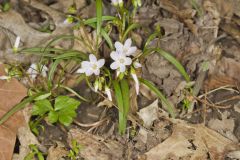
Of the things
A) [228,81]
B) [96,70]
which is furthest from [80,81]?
[228,81]

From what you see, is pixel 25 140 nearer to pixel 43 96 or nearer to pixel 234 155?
pixel 43 96

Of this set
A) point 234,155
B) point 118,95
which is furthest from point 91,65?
point 234,155

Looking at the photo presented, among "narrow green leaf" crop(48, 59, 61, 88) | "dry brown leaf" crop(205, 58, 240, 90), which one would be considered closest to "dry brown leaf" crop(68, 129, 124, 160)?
"narrow green leaf" crop(48, 59, 61, 88)

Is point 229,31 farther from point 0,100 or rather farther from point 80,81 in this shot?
point 0,100

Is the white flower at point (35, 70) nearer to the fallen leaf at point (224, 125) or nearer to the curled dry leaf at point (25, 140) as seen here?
the curled dry leaf at point (25, 140)

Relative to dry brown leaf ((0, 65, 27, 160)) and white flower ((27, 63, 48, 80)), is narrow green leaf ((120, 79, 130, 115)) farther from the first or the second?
dry brown leaf ((0, 65, 27, 160))

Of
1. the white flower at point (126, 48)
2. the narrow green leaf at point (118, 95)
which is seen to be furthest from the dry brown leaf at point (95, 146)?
the white flower at point (126, 48)
